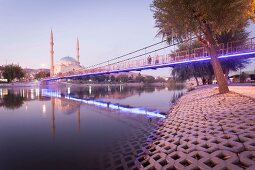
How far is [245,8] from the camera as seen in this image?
16.4 metres

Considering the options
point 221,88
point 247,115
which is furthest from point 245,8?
point 247,115

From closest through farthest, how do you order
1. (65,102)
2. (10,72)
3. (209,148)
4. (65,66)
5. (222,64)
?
(209,148), (65,102), (222,64), (10,72), (65,66)

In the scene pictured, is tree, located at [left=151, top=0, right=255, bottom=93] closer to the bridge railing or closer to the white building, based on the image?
the bridge railing

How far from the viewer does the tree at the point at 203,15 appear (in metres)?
15.7

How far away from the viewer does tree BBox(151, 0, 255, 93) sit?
618 inches

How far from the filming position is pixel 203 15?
15930mm

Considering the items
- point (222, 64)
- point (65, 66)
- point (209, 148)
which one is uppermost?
point (65, 66)

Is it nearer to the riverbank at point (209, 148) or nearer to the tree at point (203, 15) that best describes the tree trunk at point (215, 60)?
the tree at point (203, 15)

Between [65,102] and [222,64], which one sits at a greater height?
[222,64]

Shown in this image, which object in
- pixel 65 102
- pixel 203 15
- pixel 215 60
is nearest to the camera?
pixel 203 15

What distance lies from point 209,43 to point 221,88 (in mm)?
3695

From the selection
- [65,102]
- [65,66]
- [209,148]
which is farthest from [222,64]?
[65,66]

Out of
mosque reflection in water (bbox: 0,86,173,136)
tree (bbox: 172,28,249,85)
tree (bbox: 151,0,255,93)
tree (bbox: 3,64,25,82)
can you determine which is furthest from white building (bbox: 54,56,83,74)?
tree (bbox: 151,0,255,93)

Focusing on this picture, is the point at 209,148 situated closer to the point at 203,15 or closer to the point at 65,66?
the point at 203,15
